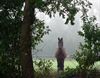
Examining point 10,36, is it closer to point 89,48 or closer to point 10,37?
point 10,37

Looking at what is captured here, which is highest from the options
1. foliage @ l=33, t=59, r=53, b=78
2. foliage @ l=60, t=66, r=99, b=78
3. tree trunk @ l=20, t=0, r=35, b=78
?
tree trunk @ l=20, t=0, r=35, b=78

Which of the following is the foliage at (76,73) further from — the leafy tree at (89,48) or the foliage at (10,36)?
the foliage at (10,36)

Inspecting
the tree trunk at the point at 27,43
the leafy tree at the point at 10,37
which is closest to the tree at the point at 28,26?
the tree trunk at the point at 27,43

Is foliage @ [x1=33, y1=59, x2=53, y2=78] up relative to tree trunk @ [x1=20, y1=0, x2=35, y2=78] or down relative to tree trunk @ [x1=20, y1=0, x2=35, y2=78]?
down

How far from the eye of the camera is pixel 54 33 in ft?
269

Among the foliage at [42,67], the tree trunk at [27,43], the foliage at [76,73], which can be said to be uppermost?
the tree trunk at [27,43]

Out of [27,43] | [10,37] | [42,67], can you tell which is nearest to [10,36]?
[10,37]

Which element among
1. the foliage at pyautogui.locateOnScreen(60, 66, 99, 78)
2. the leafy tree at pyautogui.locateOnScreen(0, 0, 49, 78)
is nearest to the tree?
the leafy tree at pyautogui.locateOnScreen(0, 0, 49, 78)

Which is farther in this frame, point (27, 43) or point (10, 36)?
point (10, 36)

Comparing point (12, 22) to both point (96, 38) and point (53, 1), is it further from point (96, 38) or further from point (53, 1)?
point (96, 38)

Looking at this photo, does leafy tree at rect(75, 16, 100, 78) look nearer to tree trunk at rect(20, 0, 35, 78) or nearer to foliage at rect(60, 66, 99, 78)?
foliage at rect(60, 66, 99, 78)

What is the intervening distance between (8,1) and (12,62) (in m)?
2.58

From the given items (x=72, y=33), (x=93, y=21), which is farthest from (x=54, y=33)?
(x=93, y=21)

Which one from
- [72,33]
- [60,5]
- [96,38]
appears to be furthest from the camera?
[72,33]
